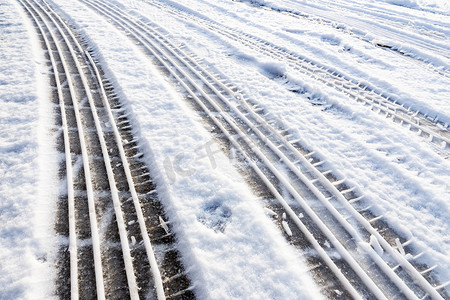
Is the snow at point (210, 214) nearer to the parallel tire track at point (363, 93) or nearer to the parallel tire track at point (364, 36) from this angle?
the parallel tire track at point (363, 93)

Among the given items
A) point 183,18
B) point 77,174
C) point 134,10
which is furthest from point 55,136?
point 134,10

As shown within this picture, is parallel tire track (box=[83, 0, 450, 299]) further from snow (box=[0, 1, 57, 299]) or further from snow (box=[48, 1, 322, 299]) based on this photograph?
snow (box=[0, 1, 57, 299])

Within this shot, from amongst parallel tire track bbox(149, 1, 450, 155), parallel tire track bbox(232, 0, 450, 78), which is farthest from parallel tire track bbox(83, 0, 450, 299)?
parallel tire track bbox(232, 0, 450, 78)

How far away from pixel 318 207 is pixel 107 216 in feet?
10.3

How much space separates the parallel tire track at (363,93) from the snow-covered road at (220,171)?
0.06 meters

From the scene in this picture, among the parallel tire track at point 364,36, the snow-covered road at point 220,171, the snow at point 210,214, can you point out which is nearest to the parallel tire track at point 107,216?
the snow-covered road at point 220,171

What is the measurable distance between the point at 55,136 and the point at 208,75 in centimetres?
456

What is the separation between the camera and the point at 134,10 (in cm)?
1599

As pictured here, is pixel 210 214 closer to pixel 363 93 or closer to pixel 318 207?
pixel 318 207

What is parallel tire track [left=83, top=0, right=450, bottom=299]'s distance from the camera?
3.79 metres

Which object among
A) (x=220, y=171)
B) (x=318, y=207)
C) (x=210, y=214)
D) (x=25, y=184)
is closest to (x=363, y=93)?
(x=318, y=207)

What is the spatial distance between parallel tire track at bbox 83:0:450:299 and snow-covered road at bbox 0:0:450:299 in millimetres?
24

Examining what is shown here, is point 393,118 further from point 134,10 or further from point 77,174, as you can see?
point 134,10

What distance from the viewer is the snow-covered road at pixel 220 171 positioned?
3779 mm
